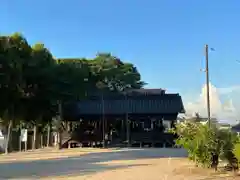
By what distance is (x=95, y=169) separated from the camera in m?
19.3

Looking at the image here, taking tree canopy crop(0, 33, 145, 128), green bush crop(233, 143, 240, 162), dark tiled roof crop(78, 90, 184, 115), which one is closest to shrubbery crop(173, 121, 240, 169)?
green bush crop(233, 143, 240, 162)

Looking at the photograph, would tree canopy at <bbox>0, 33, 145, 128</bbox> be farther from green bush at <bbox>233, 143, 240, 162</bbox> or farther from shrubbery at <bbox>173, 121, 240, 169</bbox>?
green bush at <bbox>233, 143, 240, 162</bbox>

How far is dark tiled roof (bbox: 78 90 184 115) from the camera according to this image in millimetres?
38938

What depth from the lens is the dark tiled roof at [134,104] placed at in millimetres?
38938

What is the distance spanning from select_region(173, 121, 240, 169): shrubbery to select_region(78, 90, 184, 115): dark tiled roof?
19.8m

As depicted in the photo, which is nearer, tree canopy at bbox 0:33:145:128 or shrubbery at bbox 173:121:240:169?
shrubbery at bbox 173:121:240:169

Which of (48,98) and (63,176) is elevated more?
(48,98)

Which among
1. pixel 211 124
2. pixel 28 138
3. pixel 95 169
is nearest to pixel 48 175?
pixel 95 169

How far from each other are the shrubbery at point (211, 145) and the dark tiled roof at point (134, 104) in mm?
19781

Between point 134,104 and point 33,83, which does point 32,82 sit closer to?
point 33,83

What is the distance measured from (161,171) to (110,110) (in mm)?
22966

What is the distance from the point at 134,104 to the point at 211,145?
22644 mm

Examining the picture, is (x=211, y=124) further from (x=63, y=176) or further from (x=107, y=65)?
(x=107, y=65)

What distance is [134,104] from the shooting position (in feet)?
132
